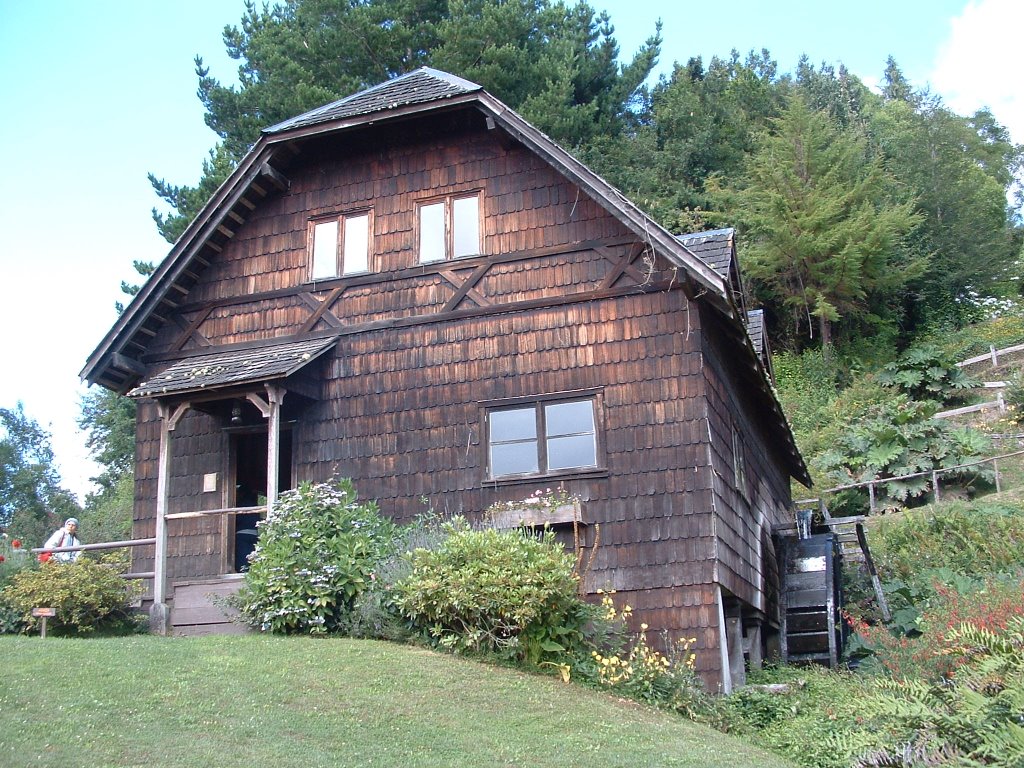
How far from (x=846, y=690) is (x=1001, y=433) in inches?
856

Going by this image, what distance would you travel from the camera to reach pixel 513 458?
596 inches

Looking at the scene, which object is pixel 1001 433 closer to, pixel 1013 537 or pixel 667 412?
pixel 1013 537

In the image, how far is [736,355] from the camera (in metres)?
16.7

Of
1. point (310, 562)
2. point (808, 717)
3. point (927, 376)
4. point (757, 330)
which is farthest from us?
point (927, 376)

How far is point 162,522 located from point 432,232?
19.1 feet

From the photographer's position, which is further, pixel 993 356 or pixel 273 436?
pixel 993 356

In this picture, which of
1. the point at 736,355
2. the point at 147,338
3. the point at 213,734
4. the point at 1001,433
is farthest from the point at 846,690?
the point at 1001,433

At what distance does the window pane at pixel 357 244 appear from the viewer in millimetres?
16797

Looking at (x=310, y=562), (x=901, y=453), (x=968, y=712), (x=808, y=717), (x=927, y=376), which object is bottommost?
(x=808, y=717)

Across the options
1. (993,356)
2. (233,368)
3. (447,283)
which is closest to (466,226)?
(447,283)

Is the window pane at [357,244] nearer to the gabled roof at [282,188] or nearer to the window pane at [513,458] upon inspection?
the gabled roof at [282,188]

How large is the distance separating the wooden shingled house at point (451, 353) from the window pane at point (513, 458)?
0.10ft

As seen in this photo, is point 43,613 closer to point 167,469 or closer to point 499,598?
point 167,469

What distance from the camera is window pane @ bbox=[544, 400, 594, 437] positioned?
14.9m
